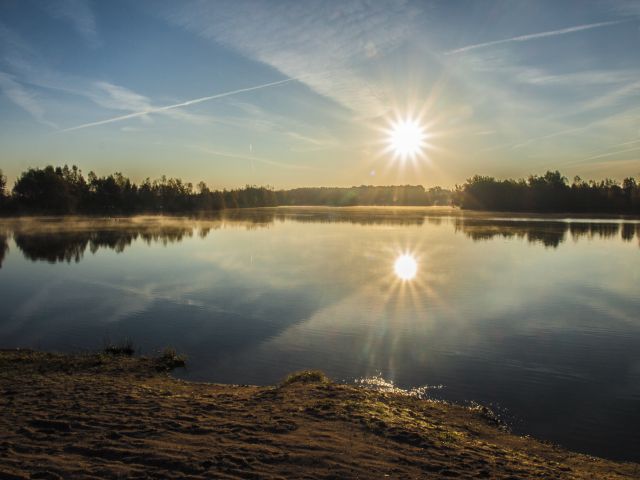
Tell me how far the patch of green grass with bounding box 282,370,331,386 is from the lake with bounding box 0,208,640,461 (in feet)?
3.87

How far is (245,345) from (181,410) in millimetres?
7797

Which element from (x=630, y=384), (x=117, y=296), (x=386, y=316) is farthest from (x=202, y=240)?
(x=630, y=384)

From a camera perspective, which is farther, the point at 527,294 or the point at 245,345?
the point at 527,294

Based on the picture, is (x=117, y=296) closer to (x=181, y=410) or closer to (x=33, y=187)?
(x=181, y=410)

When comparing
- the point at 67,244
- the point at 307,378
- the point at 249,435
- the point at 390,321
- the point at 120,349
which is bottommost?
the point at 390,321

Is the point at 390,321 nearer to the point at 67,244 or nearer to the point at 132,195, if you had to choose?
the point at 67,244

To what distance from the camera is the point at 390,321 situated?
74.6 feet

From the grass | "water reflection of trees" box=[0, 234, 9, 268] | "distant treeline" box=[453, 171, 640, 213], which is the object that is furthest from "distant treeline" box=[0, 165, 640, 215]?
the grass

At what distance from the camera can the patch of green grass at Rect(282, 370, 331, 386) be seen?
547 inches

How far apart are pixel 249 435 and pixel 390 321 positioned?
1403 centimetres

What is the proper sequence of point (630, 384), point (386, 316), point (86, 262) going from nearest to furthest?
point (630, 384) < point (386, 316) < point (86, 262)

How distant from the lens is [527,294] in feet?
98.0

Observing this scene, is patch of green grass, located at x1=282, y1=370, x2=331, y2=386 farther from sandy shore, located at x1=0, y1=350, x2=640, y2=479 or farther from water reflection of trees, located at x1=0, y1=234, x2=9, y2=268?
water reflection of trees, located at x1=0, y1=234, x2=9, y2=268

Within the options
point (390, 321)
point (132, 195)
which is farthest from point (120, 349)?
point (132, 195)
